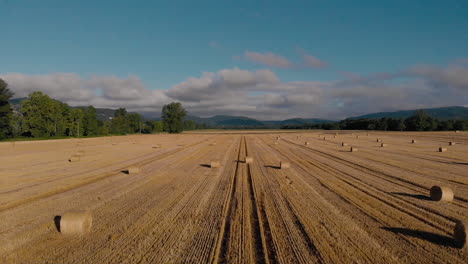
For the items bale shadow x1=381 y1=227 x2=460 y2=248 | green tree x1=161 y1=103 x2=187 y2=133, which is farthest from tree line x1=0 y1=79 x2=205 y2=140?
bale shadow x1=381 y1=227 x2=460 y2=248

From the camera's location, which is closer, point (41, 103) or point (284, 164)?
point (284, 164)

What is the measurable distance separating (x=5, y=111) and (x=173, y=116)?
207ft

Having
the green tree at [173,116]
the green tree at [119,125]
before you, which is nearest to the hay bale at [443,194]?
the green tree at [173,116]

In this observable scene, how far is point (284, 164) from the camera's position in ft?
50.2

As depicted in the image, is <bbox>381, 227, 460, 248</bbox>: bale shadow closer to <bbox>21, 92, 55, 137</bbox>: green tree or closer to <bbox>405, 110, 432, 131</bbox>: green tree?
<bbox>21, 92, 55, 137</bbox>: green tree

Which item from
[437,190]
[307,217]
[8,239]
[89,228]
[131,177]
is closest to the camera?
[8,239]

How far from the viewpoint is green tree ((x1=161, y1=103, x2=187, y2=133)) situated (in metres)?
118

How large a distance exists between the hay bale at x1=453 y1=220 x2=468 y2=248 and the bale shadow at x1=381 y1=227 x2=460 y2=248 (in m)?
0.08

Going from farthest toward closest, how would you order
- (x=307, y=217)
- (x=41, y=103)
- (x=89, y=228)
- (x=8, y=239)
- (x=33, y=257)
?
(x=41, y=103), (x=307, y=217), (x=89, y=228), (x=8, y=239), (x=33, y=257)

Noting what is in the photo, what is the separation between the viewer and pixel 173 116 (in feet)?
387

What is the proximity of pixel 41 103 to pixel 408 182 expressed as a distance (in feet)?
290

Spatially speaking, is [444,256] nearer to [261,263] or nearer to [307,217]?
[307,217]

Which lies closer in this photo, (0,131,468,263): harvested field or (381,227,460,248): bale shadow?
(0,131,468,263): harvested field

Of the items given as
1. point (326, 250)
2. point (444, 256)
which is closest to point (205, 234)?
point (326, 250)
